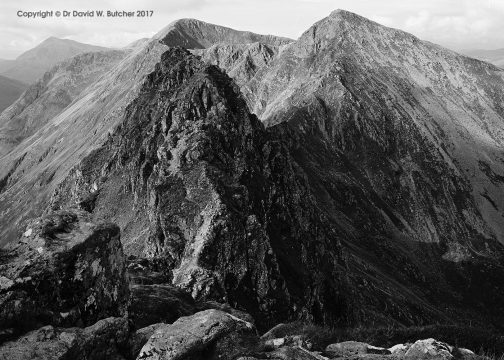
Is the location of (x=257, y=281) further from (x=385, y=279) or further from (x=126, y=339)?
(x=385, y=279)

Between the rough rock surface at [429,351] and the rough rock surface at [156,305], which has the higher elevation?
the rough rock surface at [429,351]

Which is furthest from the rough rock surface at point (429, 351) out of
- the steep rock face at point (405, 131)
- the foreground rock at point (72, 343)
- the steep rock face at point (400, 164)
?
the steep rock face at point (405, 131)

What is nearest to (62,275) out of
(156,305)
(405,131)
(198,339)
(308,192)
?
(198,339)

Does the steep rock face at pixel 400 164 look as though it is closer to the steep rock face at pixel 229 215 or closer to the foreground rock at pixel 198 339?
the steep rock face at pixel 229 215

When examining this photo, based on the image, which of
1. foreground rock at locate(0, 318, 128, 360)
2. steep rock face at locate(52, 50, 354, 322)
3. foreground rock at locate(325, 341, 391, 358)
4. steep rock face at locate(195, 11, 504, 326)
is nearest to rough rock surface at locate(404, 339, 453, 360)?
foreground rock at locate(325, 341, 391, 358)

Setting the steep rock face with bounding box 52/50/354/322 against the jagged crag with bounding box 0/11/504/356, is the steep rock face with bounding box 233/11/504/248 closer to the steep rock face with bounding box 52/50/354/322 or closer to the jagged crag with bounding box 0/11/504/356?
the jagged crag with bounding box 0/11/504/356

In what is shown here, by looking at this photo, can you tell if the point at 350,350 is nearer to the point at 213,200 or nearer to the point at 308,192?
the point at 213,200
